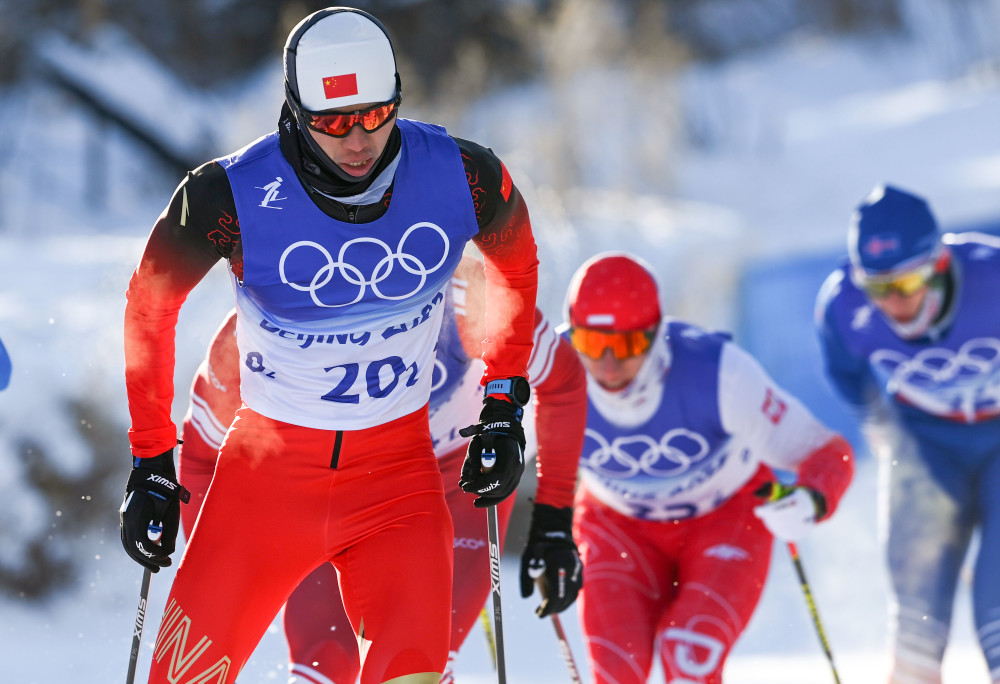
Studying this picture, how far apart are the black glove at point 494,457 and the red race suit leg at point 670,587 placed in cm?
121

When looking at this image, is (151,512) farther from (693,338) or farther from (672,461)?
(693,338)

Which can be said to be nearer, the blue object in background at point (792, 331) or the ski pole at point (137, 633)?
the ski pole at point (137, 633)

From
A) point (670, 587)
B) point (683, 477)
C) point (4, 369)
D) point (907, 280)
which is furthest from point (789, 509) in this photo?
point (4, 369)

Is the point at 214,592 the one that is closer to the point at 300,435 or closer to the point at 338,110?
the point at 300,435

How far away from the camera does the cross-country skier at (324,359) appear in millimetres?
2828

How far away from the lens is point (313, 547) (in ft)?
9.88

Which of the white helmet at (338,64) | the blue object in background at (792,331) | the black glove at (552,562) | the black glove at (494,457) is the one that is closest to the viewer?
the white helmet at (338,64)

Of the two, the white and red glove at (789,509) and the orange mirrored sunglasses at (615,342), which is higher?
the orange mirrored sunglasses at (615,342)

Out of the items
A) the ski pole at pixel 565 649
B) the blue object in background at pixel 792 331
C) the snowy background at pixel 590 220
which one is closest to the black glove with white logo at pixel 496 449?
the ski pole at pixel 565 649

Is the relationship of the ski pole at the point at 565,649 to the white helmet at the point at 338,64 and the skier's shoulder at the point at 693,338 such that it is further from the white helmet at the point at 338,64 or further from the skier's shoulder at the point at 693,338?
the white helmet at the point at 338,64

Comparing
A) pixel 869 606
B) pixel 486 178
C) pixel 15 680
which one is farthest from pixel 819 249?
pixel 486 178

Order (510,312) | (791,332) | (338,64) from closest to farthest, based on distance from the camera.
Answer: (338,64), (510,312), (791,332)

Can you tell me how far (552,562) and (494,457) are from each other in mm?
579

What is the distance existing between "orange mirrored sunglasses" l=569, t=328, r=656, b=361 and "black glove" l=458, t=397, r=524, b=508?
1.25m
